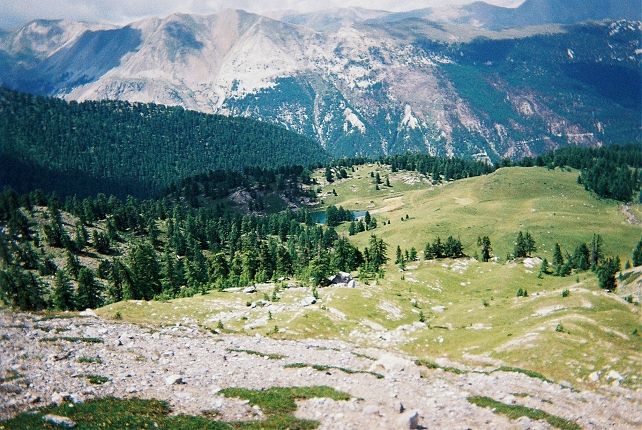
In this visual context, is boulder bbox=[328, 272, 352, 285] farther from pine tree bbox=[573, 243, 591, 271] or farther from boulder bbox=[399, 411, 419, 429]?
pine tree bbox=[573, 243, 591, 271]

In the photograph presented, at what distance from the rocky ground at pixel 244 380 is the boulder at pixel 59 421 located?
1.64 meters

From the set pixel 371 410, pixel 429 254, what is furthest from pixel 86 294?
pixel 371 410

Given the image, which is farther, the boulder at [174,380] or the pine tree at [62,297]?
the pine tree at [62,297]

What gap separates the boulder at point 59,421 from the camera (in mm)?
22250

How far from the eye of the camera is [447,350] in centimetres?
6159

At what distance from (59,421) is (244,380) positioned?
49.8 ft

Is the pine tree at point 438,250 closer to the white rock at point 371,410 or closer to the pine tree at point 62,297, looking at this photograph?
the pine tree at point 62,297

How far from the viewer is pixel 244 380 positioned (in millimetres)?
35594

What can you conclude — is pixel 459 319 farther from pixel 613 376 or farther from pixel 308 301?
pixel 613 376

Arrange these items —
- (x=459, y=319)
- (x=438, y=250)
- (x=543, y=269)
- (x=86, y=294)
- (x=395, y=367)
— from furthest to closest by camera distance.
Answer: (x=438, y=250), (x=543, y=269), (x=86, y=294), (x=459, y=319), (x=395, y=367)

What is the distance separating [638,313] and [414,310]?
35.2m

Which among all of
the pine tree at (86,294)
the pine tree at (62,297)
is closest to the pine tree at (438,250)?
the pine tree at (86,294)

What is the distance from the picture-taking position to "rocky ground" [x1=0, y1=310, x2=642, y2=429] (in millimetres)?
28562

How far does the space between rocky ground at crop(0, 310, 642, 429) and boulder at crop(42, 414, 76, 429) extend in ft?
5.39
